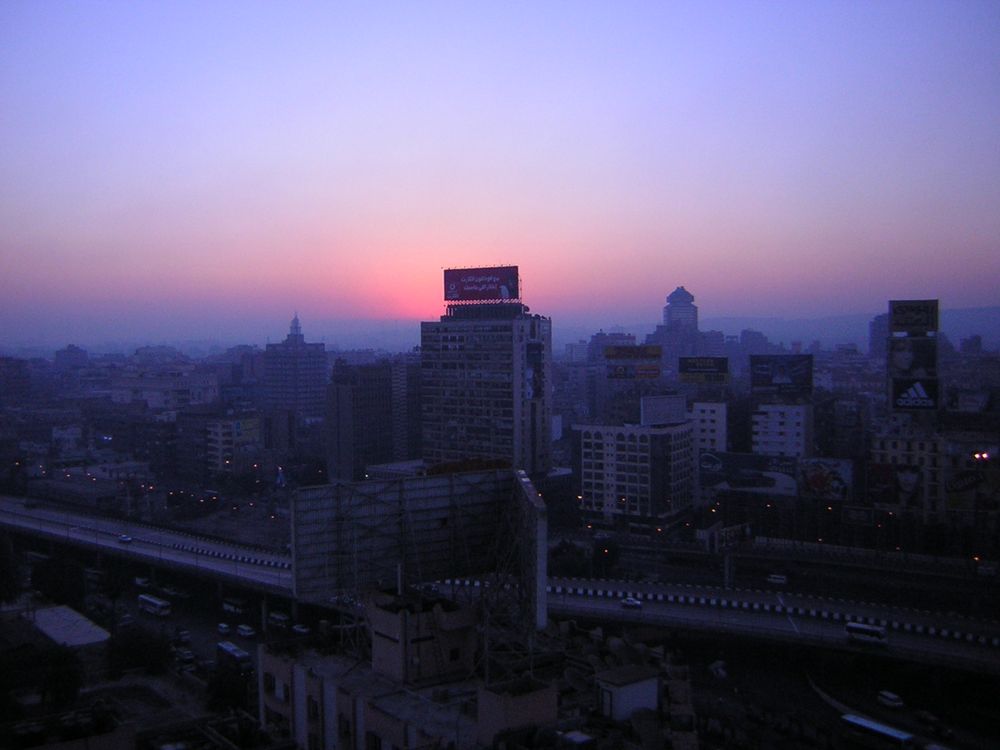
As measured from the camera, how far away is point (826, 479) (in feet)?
49.4

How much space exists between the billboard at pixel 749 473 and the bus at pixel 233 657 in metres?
9.63

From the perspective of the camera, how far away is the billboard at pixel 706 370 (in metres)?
19.5

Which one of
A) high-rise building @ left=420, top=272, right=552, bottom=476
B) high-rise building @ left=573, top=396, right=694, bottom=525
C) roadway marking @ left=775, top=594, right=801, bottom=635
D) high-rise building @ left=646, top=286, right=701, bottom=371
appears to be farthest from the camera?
high-rise building @ left=646, top=286, right=701, bottom=371

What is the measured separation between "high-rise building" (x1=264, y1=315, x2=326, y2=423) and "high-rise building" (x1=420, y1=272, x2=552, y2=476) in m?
17.8

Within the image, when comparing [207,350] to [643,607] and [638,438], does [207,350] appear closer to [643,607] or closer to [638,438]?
[638,438]

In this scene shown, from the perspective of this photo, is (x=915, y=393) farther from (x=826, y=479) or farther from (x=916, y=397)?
(x=826, y=479)

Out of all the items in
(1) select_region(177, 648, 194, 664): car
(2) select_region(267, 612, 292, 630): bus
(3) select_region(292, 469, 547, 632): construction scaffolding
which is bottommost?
(2) select_region(267, 612, 292, 630): bus

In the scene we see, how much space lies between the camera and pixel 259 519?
59.5 ft

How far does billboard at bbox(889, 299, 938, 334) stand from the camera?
15445mm

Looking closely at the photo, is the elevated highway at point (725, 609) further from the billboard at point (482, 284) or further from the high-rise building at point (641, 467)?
the billboard at point (482, 284)

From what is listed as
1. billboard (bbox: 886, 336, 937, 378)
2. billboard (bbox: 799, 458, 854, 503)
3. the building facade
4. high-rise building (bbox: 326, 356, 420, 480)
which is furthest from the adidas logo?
high-rise building (bbox: 326, 356, 420, 480)

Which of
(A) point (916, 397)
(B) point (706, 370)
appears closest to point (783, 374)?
(B) point (706, 370)

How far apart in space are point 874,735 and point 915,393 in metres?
9.29

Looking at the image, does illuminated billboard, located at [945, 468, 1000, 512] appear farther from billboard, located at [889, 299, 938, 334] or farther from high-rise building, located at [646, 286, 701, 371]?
high-rise building, located at [646, 286, 701, 371]
